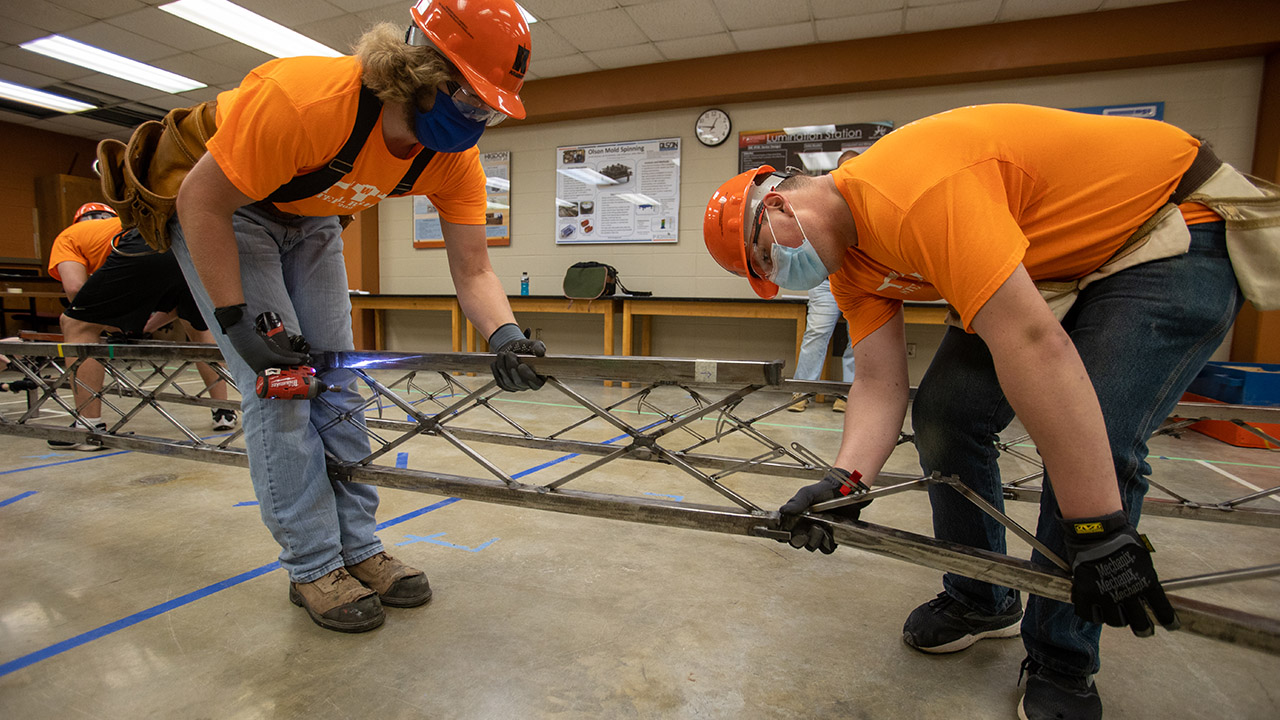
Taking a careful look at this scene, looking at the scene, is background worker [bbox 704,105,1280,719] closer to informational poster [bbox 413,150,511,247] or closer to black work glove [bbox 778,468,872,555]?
black work glove [bbox 778,468,872,555]

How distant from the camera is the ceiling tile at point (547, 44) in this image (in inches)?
215

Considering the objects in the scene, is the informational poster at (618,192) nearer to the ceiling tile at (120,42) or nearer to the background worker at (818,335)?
the background worker at (818,335)

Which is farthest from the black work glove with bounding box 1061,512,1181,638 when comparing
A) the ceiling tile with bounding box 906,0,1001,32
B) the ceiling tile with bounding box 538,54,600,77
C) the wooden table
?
Answer: the ceiling tile with bounding box 538,54,600,77

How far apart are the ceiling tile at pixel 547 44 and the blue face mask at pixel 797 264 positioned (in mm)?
5120

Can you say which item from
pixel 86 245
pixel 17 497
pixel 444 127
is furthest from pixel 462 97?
pixel 86 245

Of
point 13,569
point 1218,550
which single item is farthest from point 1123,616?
point 13,569

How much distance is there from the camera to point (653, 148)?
644 cm

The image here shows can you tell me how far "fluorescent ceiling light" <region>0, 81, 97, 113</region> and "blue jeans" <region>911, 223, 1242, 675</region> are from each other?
11008 mm

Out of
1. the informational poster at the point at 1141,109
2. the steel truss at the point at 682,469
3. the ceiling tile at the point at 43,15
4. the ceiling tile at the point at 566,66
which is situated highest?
the ceiling tile at the point at 43,15

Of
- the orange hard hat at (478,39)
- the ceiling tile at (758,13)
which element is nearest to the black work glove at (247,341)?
the orange hard hat at (478,39)

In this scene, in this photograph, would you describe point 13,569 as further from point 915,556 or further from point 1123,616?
point 1123,616

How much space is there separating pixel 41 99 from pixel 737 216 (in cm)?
1096

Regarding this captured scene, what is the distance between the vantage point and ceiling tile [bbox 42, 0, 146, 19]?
536cm

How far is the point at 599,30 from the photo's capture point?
546 cm
